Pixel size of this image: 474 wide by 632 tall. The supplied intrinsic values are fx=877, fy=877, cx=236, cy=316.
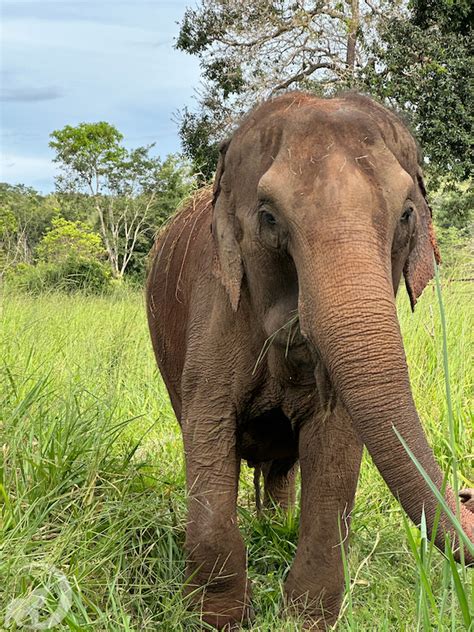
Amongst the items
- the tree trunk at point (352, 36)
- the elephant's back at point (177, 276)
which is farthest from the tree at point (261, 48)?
the elephant's back at point (177, 276)

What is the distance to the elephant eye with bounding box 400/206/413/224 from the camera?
278 cm

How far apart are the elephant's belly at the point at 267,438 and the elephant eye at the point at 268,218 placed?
2.85 ft

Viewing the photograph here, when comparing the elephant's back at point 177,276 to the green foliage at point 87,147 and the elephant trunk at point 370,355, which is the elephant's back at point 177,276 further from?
the green foliage at point 87,147

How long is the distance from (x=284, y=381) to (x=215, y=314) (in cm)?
37

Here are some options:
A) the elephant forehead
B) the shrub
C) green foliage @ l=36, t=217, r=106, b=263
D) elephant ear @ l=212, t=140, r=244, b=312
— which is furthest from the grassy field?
green foliage @ l=36, t=217, r=106, b=263

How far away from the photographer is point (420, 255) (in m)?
3.06

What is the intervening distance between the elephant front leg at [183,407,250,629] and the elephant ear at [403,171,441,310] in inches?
34.2

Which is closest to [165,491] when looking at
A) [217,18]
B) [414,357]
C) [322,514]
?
[322,514]

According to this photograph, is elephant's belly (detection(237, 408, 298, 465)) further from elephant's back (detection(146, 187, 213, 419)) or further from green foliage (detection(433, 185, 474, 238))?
green foliage (detection(433, 185, 474, 238))

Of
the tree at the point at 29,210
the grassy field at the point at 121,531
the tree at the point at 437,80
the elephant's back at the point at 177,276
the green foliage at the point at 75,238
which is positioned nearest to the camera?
the grassy field at the point at 121,531

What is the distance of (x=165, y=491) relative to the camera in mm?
4078

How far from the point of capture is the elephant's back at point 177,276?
3.78 metres

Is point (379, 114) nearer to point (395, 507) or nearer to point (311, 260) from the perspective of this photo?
point (311, 260)

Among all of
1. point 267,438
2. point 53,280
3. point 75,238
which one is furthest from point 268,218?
point 75,238
